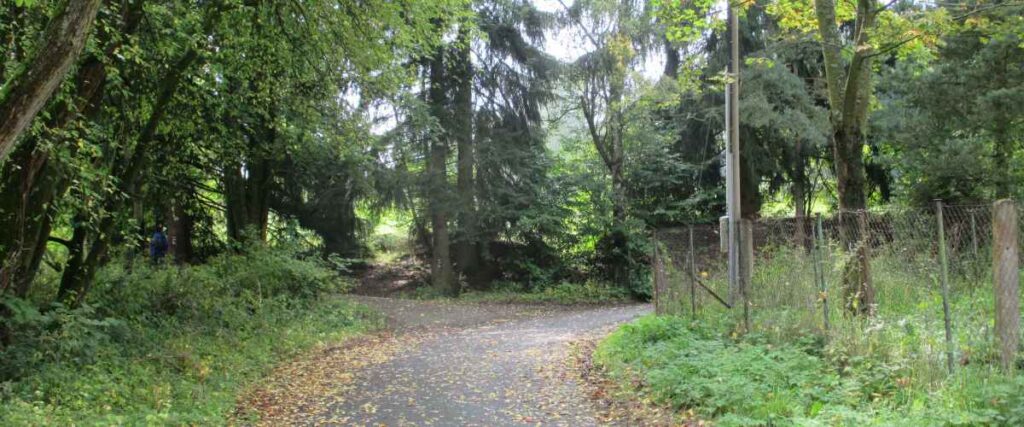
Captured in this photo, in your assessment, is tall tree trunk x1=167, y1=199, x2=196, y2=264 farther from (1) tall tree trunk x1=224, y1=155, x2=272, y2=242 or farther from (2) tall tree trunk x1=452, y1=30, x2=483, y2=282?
(2) tall tree trunk x1=452, y1=30, x2=483, y2=282

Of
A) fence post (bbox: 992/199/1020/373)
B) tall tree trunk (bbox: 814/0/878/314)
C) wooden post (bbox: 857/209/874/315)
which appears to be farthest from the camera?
tall tree trunk (bbox: 814/0/878/314)

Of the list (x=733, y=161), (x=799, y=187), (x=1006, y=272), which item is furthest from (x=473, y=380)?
(x=799, y=187)

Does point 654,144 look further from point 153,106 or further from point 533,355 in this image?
point 153,106

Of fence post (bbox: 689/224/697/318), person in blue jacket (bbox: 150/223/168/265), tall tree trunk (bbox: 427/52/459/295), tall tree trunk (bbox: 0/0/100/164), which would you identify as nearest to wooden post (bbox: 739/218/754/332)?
fence post (bbox: 689/224/697/318)

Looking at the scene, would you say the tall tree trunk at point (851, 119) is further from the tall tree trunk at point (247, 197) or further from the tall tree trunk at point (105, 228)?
the tall tree trunk at point (247, 197)

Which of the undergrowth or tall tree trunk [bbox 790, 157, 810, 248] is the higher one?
tall tree trunk [bbox 790, 157, 810, 248]

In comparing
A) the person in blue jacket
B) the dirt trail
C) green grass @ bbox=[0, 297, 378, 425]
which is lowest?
the dirt trail

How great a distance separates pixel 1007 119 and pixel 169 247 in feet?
72.3

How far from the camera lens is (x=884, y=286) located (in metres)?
7.73

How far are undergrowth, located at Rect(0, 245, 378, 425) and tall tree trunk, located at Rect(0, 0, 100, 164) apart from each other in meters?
2.67

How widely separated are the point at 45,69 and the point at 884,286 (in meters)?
8.35

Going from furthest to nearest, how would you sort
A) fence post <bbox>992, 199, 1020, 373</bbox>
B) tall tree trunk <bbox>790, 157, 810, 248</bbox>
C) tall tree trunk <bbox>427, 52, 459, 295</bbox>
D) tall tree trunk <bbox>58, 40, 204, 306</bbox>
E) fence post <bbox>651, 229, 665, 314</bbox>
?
tall tree trunk <bbox>790, 157, 810, 248</bbox> < tall tree trunk <bbox>427, 52, 459, 295</bbox> < fence post <bbox>651, 229, 665, 314</bbox> < tall tree trunk <bbox>58, 40, 204, 306</bbox> < fence post <bbox>992, 199, 1020, 373</bbox>

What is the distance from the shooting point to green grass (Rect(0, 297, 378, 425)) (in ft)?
21.1

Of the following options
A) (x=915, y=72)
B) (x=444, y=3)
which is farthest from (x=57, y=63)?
(x=915, y=72)
